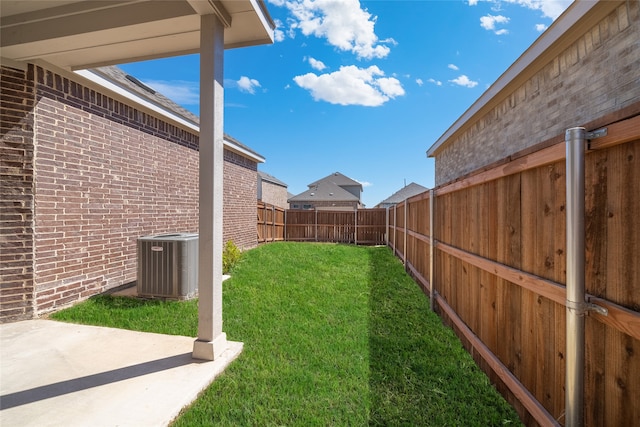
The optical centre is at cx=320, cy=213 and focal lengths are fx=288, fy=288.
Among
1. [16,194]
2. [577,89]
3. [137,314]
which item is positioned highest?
[577,89]

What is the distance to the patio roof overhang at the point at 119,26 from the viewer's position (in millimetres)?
3041

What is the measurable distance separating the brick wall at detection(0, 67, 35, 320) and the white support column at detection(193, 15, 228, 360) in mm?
2977

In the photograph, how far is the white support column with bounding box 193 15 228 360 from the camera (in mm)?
2971

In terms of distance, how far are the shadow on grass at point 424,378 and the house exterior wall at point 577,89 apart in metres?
2.66

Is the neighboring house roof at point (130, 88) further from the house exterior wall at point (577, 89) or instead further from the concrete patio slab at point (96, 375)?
the house exterior wall at point (577, 89)

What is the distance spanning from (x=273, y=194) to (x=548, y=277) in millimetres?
28620

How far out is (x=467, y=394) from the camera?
2.54 m

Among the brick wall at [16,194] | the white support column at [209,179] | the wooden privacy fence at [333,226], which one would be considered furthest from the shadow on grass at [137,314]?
the wooden privacy fence at [333,226]

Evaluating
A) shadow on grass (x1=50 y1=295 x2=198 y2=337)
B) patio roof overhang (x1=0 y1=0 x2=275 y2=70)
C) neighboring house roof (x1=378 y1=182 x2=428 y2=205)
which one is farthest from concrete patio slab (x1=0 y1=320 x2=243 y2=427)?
neighboring house roof (x1=378 y1=182 x2=428 y2=205)

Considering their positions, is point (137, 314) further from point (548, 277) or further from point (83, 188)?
point (548, 277)

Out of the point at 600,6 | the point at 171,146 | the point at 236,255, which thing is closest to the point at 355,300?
the point at 236,255

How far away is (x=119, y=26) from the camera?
3.17m

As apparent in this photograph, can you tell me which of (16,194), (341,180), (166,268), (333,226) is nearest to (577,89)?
(166,268)

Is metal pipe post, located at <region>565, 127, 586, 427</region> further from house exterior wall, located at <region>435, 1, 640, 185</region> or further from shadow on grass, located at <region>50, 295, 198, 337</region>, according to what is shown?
shadow on grass, located at <region>50, 295, 198, 337</region>
